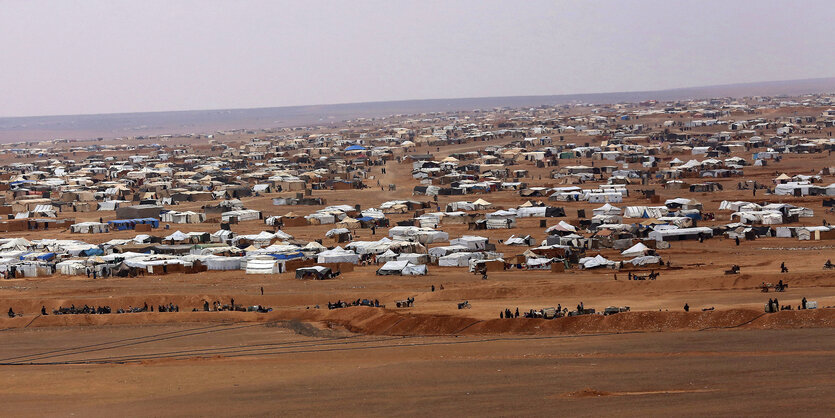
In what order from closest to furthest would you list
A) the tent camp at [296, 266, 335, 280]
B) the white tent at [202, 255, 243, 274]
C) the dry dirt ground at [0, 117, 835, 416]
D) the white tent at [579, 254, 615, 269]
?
1. the dry dirt ground at [0, 117, 835, 416]
2. the white tent at [579, 254, 615, 269]
3. the tent camp at [296, 266, 335, 280]
4. the white tent at [202, 255, 243, 274]

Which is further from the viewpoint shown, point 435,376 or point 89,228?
point 89,228

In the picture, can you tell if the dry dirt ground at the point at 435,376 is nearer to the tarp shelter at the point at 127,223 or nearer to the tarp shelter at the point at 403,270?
the tarp shelter at the point at 403,270

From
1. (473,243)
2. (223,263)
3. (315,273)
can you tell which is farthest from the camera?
(473,243)

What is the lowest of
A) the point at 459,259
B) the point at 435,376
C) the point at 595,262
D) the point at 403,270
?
the point at 403,270

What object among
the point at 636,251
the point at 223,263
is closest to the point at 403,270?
the point at 223,263

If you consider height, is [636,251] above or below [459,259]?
above

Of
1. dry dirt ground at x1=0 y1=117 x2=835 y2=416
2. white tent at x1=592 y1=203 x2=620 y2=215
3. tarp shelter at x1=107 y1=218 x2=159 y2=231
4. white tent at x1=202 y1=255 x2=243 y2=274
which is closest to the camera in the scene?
dry dirt ground at x1=0 y1=117 x2=835 y2=416

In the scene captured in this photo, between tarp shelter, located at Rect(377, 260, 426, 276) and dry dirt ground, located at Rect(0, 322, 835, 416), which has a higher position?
dry dirt ground, located at Rect(0, 322, 835, 416)

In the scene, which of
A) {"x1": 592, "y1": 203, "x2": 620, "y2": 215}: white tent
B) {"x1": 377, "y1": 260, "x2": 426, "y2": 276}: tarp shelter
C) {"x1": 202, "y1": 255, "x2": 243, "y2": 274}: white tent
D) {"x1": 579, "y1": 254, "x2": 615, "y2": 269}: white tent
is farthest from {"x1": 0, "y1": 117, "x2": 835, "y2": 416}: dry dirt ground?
{"x1": 592, "y1": 203, "x2": 620, "y2": 215}: white tent

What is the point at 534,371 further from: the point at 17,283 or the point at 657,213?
the point at 657,213

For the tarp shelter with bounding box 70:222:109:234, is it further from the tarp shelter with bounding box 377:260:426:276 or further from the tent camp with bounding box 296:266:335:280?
the tarp shelter with bounding box 377:260:426:276

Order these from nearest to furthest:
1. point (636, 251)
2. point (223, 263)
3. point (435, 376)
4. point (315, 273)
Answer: point (435, 376)
point (315, 273)
point (636, 251)
point (223, 263)

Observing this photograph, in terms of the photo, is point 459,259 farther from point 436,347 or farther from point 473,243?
point 436,347

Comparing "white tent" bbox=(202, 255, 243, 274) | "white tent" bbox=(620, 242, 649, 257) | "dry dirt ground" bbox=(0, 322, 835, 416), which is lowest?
"white tent" bbox=(202, 255, 243, 274)
